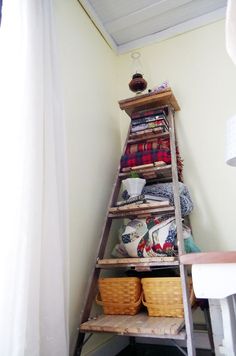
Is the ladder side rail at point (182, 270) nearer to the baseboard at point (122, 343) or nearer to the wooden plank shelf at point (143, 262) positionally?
the wooden plank shelf at point (143, 262)

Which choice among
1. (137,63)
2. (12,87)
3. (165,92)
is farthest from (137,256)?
(137,63)

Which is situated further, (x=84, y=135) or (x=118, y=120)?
(x=118, y=120)

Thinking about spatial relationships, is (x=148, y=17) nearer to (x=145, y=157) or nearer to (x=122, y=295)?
(x=145, y=157)

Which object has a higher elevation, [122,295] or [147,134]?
[147,134]

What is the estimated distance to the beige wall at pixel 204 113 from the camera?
1.62 meters

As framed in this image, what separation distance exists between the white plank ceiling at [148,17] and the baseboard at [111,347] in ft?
6.90

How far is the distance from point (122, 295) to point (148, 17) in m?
1.94

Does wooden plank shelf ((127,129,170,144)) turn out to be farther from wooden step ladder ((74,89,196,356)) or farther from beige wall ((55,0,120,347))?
beige wall ((55,0,120,347))

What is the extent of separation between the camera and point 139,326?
1.04 m

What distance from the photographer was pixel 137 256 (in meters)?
1.29

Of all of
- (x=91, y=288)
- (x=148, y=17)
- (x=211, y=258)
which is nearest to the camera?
(x=211, y=258)

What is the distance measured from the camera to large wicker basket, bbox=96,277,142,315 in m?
1.22

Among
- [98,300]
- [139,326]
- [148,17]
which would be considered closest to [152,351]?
[98,300]

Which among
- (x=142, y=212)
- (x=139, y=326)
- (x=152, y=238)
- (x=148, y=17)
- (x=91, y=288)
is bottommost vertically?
(x=139, y=326)
